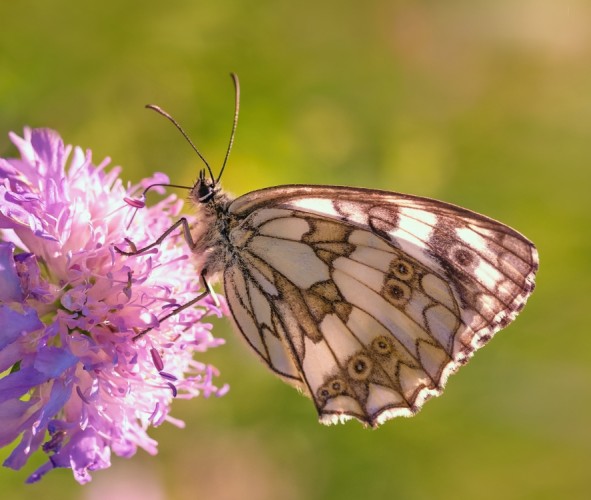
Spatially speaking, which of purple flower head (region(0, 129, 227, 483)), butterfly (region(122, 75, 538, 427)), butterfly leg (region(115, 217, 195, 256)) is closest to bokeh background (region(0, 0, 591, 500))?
purple flower head (region(0, 129, 227, 483))

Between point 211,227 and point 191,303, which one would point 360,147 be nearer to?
point 211,227

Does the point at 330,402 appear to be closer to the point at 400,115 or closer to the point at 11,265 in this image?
the point at 11,265

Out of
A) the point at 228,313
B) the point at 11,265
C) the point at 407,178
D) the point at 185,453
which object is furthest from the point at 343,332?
the point at 407,178

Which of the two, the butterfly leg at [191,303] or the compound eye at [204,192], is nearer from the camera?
the butterfly leg at [191,303]

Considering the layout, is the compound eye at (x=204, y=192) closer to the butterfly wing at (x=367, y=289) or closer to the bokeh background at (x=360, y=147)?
the butterfly wing at (x=367, y=289)

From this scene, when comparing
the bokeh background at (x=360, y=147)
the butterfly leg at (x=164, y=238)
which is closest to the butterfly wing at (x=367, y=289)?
the butterfly leg at (x=164, y=238)

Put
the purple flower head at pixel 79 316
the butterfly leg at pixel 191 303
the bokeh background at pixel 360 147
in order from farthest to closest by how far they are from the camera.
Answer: the bokeh background at pixel 360 147 < the butterfly leg at pixel 191 303 < the purple flower head at pixel 79 316

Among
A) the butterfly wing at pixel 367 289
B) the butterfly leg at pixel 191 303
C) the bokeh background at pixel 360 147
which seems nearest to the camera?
the butterfly leg at pixel 191 303

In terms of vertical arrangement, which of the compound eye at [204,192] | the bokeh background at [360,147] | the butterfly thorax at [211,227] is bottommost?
the butterfly thorax at [211,227]
